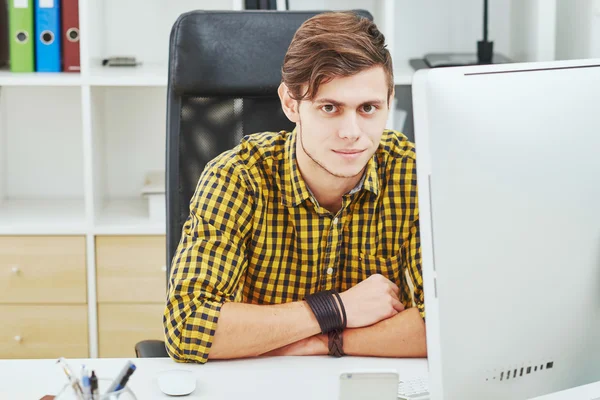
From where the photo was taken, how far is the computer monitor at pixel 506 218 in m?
0.80

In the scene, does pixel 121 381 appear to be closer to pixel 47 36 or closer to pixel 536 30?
pixel 47 36

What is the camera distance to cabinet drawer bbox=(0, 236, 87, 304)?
2.41 metres

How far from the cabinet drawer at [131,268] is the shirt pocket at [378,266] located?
1032 millimetres

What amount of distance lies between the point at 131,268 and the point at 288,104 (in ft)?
3.68

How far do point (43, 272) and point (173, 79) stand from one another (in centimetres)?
109

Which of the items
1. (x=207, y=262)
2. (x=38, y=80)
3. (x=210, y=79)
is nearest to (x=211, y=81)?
(x=210, y=79)

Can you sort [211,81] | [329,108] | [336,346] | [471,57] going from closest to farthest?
[336,346] < [329,108] < [211,81] < [471,57]

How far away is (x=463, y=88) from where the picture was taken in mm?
802

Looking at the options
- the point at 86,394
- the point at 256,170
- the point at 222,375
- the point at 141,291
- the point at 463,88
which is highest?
the point at 463,88

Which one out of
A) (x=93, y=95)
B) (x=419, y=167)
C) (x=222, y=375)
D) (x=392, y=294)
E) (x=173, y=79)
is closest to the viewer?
(x=419, y=167)

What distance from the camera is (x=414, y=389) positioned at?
1.14m

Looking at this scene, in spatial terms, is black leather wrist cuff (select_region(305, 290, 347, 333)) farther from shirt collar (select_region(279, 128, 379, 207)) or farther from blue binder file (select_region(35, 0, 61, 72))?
blue binder file (select_region(35, 0, 61, 72))

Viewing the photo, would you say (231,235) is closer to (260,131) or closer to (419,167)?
(260,131)

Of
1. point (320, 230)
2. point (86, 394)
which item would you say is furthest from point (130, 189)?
point (86, 394)
